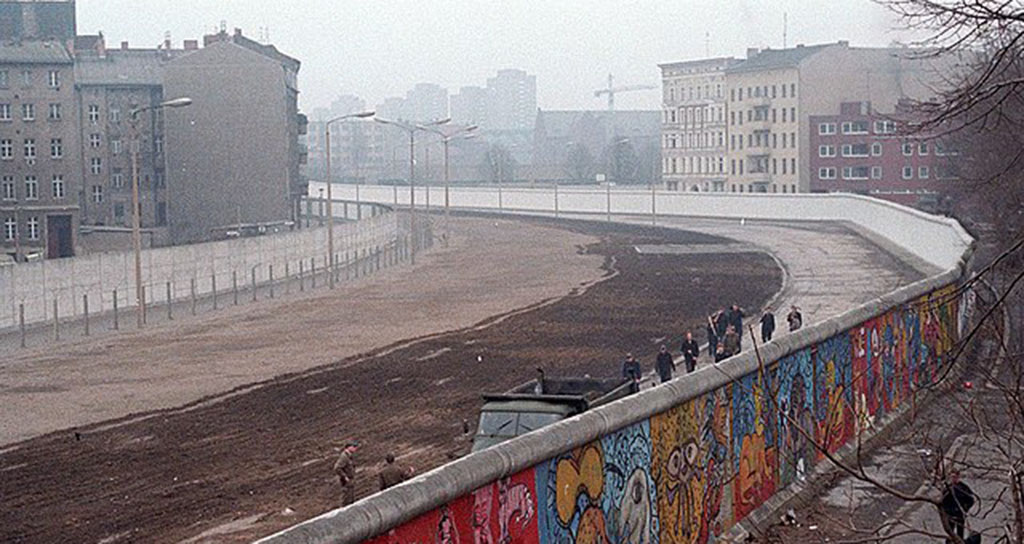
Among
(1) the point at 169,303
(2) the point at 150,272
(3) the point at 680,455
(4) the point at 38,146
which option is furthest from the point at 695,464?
(4) the point at 38,146

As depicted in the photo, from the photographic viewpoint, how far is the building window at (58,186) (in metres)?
85.9

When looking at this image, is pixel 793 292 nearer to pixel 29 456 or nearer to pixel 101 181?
pixel 29 456

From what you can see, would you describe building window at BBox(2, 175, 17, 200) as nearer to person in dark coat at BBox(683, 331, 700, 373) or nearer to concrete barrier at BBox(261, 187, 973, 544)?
person in dark coat at BBox(683, 331, 700, 373)

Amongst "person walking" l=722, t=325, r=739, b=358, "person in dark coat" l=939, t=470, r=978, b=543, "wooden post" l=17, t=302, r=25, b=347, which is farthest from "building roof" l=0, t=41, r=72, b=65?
"person in dark coat" l=939, t=470, r=978, b=543

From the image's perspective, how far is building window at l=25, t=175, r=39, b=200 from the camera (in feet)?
279

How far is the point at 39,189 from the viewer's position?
3364 inches

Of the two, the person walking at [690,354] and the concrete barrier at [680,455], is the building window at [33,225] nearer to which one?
the person walking at [690,354]

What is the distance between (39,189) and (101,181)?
37.7 feet

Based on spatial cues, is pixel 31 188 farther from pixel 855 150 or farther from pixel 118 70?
pixel 855 150

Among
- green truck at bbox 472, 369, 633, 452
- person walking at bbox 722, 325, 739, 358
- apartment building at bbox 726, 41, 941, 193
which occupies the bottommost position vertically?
person walking at bbox 722, 325, 739, 358

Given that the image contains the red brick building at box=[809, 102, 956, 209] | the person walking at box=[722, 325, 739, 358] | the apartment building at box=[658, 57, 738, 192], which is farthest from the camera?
the apartment building at box=[658, 57, 738, 192]

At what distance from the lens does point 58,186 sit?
283 ft

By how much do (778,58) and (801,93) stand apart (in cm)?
624

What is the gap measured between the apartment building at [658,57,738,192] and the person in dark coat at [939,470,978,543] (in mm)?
135009
